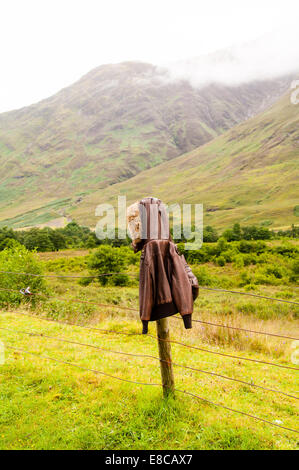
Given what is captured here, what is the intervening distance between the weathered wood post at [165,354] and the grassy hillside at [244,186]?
91.2 metres

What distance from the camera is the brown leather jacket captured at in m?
2.90

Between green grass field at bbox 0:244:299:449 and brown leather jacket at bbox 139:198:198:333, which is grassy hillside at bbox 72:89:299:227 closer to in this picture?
green grass field at bbox 0:244:299:449

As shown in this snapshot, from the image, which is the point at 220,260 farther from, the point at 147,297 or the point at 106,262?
the point at 147,297

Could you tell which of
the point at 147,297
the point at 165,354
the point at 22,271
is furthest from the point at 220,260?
the point at 147,297

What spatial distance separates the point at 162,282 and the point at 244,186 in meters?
146

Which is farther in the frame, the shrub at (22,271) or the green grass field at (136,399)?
the shrub at (22,271)

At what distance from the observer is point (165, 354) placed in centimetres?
339

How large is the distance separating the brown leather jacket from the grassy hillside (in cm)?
9148

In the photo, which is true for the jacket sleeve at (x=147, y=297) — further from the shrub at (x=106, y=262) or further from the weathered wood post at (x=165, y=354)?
the shrub at (x=106, y=262)

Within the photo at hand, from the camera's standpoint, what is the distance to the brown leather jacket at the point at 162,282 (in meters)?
2.90

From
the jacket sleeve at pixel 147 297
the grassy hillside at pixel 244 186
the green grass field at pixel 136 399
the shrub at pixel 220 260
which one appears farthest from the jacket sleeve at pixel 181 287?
the grassy hillside at pixel 244 186

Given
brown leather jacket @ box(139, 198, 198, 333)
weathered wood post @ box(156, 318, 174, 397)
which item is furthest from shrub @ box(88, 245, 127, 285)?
brown leather jacket @ box(139, 198, 198, 333)

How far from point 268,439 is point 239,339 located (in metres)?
4.12
